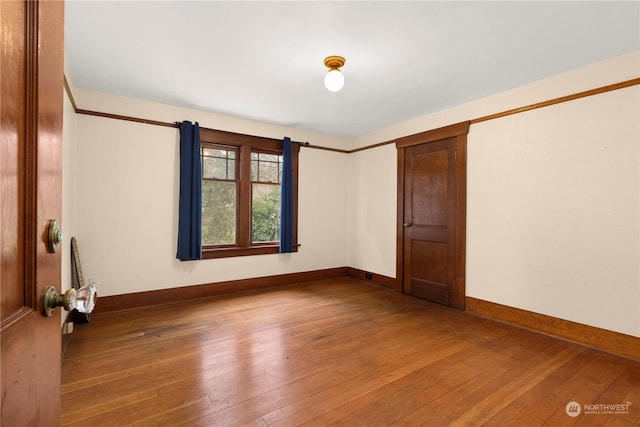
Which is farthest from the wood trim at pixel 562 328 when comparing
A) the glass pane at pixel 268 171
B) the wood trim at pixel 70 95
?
the wood trim at pixel 70 95

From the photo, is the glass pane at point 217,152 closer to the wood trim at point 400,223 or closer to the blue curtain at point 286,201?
the blue curtain at point 286,201

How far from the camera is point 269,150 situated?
468cm

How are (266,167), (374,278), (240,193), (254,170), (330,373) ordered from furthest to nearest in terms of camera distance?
(374,278) → (266,167) → (254,170) → (240,193) → (330,373)

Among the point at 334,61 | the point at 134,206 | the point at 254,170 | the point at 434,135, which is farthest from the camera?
the point at 254,170

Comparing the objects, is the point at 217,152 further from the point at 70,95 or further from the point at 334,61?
the point at 334,61

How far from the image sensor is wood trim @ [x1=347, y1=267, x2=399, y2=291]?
15.3 feet

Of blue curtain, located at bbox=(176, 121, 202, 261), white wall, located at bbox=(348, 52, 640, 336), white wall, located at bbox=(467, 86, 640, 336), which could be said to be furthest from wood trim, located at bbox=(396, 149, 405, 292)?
blue curtain, located at bbox=(176, 121, 202, 261)

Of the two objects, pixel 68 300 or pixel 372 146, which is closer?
pixel 68 300

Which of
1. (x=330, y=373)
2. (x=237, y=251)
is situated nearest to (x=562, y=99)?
(x=330, y=373)

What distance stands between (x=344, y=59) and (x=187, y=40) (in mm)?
1278

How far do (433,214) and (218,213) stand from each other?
2938 mm

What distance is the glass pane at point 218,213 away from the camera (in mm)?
4211

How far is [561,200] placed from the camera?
114 inches

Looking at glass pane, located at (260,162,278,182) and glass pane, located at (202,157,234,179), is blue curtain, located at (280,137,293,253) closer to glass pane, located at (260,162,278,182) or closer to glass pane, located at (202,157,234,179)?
glass pane, located at (260,162,278,182)
